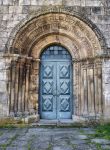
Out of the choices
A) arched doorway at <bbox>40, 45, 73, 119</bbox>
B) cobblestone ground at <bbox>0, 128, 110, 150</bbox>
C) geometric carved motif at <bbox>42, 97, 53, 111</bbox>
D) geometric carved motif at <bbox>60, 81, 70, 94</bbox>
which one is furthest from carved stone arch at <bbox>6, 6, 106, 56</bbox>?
cobblestone ground at <bbox>0, 128, 110, 150</bbox>

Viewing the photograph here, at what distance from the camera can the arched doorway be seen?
316 inches

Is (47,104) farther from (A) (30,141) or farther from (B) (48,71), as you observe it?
(A) (30,141)

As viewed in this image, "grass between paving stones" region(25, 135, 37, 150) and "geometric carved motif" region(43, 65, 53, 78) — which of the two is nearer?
"grass between paving stones" region(25, 135, 37, 150)

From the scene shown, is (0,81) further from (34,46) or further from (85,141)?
(85,141)

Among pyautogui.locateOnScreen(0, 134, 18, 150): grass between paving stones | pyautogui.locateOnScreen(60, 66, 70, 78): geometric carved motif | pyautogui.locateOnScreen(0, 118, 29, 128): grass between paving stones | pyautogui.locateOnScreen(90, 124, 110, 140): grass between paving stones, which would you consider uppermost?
pyautogui.locateOnScreen(60, 66, 70, 78): geometric carved motif

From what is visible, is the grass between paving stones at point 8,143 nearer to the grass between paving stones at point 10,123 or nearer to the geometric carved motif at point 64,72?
the grass between paving stones at point 10,123

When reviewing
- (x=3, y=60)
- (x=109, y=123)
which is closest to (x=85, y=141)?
(x=109, y=123)

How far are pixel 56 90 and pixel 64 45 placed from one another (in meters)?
1.45

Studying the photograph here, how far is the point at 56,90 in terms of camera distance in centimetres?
807

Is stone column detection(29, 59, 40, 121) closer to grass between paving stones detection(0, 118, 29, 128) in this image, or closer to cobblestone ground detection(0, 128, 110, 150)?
grass between paving stones detection(0, 118, 29, 128)

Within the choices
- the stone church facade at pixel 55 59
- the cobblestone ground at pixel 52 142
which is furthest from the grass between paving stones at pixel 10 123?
the cobblestone ground at pixel 52 142

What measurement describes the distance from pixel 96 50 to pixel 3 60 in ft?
8.89

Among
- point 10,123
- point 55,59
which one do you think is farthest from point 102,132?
point 55,59

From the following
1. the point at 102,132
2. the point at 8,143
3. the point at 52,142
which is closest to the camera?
the point at 8,143
